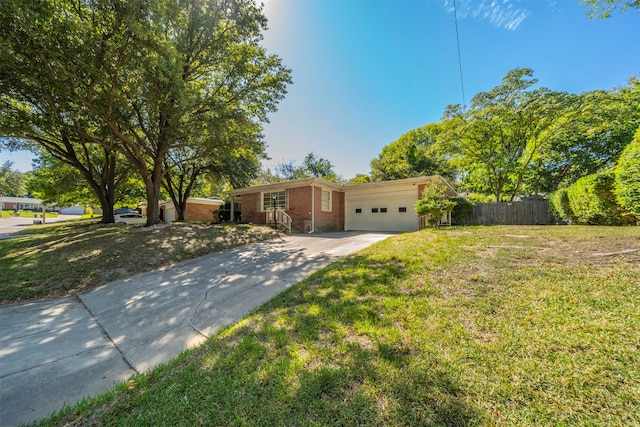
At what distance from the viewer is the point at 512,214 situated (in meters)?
12.5

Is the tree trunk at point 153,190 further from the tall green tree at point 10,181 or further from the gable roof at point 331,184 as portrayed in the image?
the tall green tree at point 10,181

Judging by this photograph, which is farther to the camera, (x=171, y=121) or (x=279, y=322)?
(x=171, y=121)

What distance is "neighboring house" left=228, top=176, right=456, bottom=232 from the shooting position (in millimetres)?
12672

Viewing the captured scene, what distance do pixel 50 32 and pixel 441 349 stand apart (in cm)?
1053

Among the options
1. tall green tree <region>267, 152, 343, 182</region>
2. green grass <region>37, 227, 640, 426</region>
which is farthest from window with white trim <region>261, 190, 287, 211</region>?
tall green tree <region>267, 152, 343, 182</region>

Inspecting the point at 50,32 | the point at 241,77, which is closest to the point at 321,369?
the point at 50,32

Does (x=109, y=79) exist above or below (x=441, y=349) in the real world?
above

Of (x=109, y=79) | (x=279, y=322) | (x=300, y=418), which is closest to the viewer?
(x=300, y=418)

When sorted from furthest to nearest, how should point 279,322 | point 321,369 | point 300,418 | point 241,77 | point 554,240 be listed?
point 241,77
point 554,240
point 279,322
point 321,369
point 300,418

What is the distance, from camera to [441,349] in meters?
2.07

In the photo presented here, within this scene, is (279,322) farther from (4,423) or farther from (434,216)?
(434,216)

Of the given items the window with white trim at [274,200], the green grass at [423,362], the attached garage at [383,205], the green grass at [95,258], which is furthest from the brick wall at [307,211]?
the green grass at [423,362]

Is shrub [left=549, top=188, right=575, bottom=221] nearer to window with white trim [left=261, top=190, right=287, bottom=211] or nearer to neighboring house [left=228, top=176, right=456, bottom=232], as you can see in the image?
neighboring house [left=228, top=176, right=456, bottom=232]

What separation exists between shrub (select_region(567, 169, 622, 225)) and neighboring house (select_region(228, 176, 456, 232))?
4.84 metres
